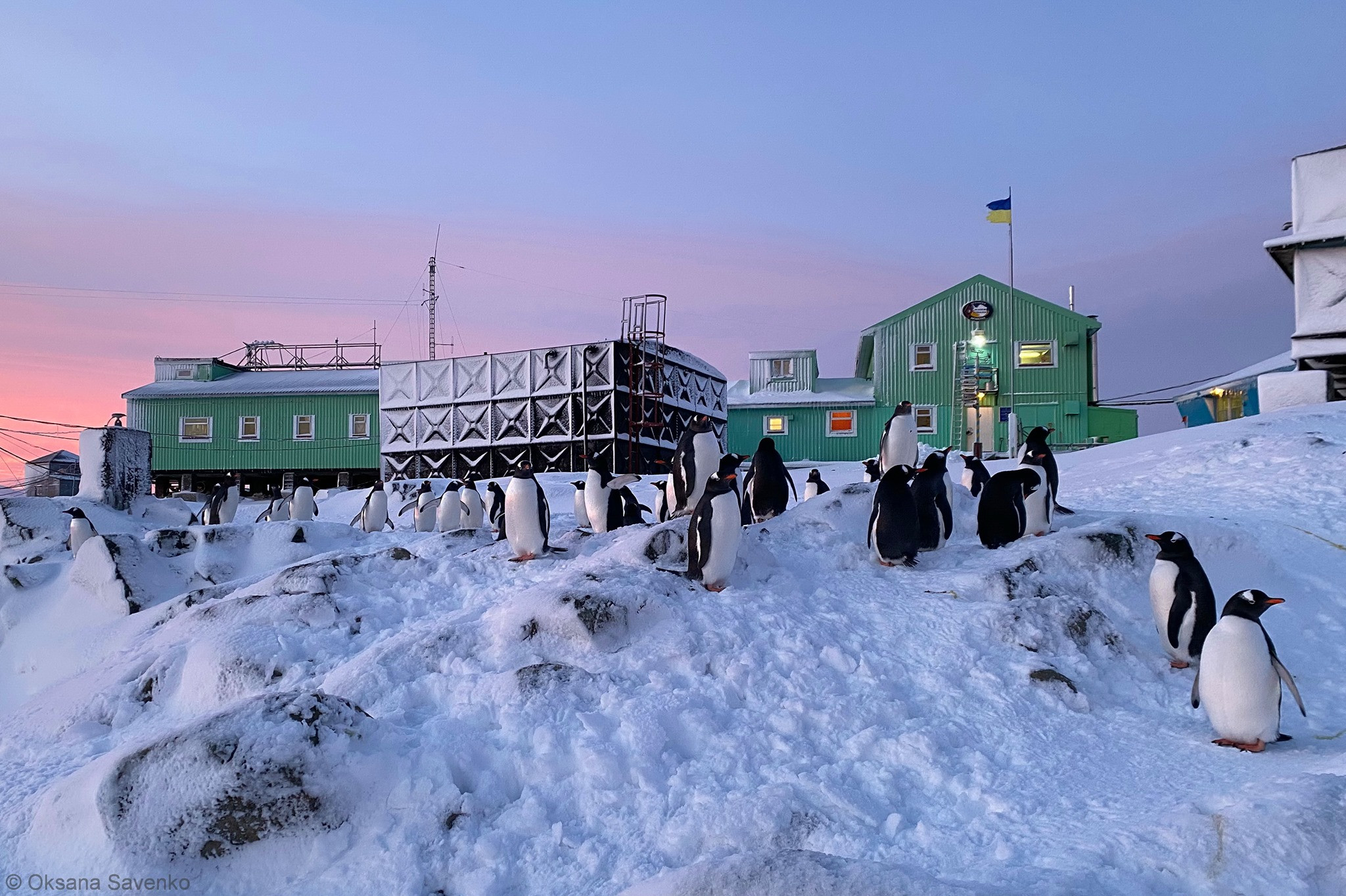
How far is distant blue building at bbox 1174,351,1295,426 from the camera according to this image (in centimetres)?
2989

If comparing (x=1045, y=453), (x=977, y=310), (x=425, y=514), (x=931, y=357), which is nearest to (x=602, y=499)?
(x=1045, y=453)

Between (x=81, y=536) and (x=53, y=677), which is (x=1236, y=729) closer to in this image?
(x=53, y=677)

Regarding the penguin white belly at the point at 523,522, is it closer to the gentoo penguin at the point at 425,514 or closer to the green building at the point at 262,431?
the gentoo penguin at the point at 425,514

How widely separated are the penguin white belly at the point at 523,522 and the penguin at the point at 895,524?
322 cm

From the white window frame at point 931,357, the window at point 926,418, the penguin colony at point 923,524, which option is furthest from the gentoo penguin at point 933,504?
the white window frame at point 931,357

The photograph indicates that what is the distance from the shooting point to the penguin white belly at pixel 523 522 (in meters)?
9.51

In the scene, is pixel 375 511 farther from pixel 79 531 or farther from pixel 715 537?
pixel 715 537

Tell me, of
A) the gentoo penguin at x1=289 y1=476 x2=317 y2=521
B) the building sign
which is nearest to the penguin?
the gentoo penguin at x1=289 y1=476 x2=317 y2=521

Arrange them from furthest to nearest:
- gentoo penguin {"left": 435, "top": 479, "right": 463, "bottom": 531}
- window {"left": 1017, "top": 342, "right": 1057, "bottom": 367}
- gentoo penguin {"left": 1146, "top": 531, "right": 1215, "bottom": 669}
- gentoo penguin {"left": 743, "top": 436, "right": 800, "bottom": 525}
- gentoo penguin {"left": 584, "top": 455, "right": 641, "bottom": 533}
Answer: window {"left": 1017, "top": 342, "right": 1057, "bottom": 367}
gentoo penguin {"left": 435, "top": 479, "right": 463, "bottom": 531}
gentoo penguin {"left": 584, "top": 455, "right": 641, "bottom": 533}
gentoo penguin {"left": 743, "top": 436, "right": 800, "bottom": 525}
gentoo penguin {"left": 1146, "top": 531, "right": 1215, "bottom": 669}

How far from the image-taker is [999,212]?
32625mm

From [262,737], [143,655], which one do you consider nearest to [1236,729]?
[262,737]

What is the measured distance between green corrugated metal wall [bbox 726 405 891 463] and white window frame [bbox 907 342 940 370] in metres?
2.03

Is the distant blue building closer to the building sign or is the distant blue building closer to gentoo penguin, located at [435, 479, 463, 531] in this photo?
the building sign

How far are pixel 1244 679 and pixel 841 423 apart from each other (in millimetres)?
28841
